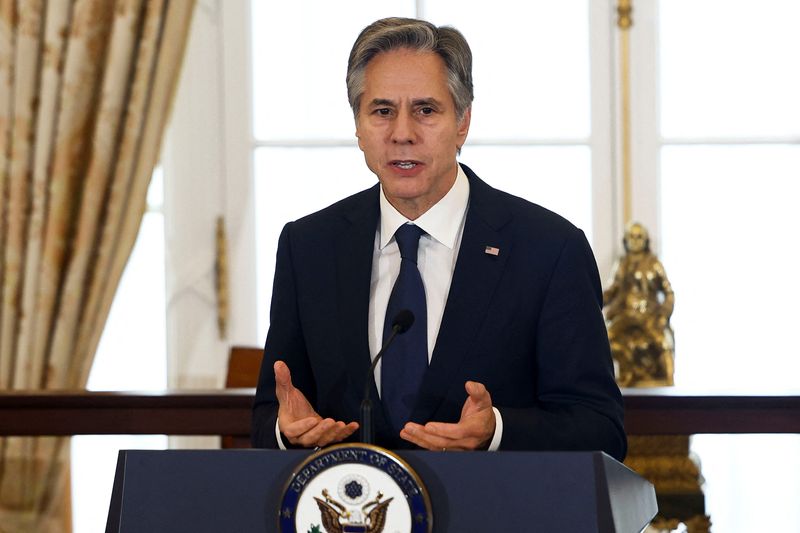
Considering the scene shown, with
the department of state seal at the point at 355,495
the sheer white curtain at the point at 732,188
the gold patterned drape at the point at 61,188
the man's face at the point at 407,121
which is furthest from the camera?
the sheer white curtain at the point at 732,188

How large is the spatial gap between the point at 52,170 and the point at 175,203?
1.64 ft

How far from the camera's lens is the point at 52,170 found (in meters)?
3.86

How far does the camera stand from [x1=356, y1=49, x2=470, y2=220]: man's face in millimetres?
1793

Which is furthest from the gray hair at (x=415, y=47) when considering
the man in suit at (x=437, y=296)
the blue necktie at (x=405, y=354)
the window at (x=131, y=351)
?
the window at (x=131, y=351)

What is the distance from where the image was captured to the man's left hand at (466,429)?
1.46m

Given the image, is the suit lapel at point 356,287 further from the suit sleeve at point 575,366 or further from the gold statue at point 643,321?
the gold statue at point 643,321

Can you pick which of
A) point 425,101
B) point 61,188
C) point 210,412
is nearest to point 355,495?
point 425,101

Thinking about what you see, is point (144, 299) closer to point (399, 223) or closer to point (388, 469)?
point (399, 223)

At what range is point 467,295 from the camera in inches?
70.5

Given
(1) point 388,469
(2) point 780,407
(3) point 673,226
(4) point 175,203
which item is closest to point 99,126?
(4) point 175,203

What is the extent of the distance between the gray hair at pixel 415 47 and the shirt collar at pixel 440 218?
13cm

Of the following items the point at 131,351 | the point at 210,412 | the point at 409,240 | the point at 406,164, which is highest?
the point at 406,164

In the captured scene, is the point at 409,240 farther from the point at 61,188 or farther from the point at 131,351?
the point at 131,351

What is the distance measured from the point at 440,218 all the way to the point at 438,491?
647mm
